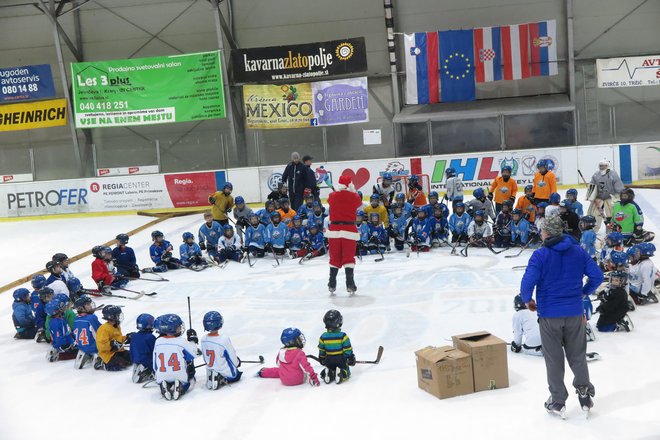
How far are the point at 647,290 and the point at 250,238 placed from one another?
8189 mm

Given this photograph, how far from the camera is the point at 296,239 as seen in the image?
16.1m

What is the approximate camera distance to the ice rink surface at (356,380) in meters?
7.36

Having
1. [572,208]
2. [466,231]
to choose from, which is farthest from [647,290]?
[466,231]

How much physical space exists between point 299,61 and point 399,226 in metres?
12.0

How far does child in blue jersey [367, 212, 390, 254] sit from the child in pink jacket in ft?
23.5

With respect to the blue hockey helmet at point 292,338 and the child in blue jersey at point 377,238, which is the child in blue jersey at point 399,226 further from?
the blue hockey helmet at point 292,338

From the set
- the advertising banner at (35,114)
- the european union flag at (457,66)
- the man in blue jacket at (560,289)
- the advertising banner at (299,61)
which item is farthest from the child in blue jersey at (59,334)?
the advertising banner at (35,114)

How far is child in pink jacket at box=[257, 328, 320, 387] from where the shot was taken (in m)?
8.59

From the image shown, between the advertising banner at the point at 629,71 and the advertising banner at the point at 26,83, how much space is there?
19.1 meters

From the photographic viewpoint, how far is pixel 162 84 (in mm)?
26344

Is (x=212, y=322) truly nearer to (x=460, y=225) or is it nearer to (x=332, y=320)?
(x=332, y=320)

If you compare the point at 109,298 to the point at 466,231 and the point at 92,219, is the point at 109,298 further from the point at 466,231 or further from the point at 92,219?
the point at 92,219

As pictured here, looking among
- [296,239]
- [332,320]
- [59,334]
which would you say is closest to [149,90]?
[296,239]

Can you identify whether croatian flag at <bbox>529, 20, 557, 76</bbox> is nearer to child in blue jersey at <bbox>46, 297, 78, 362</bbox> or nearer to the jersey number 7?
child in blue jersey at <bbox>46, 297, 78, 362</bbox>
